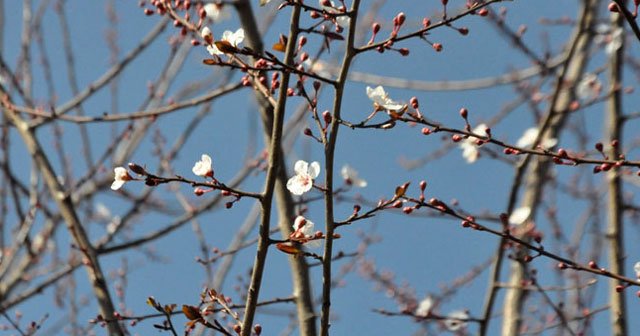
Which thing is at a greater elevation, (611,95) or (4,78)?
(4,78)

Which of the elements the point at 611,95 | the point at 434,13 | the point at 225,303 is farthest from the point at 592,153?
the point at 225,303

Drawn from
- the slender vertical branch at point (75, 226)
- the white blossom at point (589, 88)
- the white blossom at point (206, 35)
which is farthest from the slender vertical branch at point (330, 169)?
the white blossom at point (589, 88)

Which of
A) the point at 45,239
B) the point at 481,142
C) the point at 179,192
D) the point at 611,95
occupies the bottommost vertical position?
the point at 481,142

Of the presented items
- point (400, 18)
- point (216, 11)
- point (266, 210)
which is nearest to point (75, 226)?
point (216, 11)

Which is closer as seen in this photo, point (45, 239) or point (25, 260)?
point (25, 260)

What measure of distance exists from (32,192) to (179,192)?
3.53 ft

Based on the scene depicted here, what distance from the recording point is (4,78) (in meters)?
4.70

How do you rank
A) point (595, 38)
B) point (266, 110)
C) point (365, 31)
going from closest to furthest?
1. point (266, 110)
2. point (595, 38)
3. point (365, 31)

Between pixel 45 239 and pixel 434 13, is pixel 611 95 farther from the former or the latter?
pixel 45 239

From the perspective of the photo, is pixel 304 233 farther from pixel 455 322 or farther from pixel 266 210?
pixel 455 322

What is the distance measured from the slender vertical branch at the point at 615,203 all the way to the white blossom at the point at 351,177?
0.99 metres

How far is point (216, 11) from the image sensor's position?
131 inches

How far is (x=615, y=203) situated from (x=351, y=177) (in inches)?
51.3

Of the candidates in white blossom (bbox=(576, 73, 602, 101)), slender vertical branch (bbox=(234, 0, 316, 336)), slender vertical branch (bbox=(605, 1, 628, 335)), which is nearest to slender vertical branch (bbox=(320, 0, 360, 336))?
slender vertical branch (bbox=(234, 0, 316, 336))
